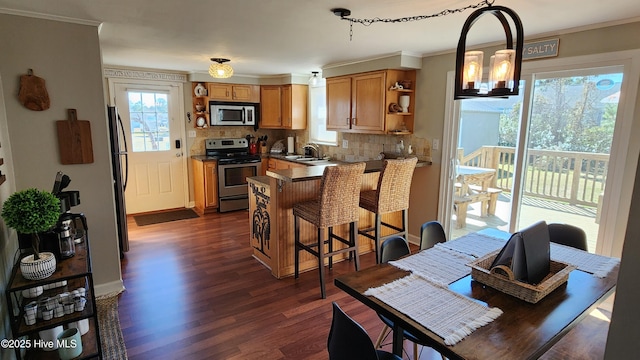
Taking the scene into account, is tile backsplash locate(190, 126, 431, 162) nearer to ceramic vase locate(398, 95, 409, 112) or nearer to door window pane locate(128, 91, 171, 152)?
ceramic vase locate(398, 95, 409, 112)

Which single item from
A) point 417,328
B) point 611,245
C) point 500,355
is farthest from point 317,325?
point 611,245

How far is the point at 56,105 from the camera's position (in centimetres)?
253

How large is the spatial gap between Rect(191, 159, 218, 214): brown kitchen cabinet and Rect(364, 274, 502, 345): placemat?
4.34 m

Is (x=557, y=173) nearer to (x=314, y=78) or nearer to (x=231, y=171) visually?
(x=314, y=78)

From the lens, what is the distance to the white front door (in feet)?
17.0

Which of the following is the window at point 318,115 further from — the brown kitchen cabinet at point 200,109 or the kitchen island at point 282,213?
the kitchen island at point 282,213

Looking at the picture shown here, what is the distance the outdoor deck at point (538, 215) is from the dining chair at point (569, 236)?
0.90 m

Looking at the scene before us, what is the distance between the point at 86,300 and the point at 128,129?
12.3ft

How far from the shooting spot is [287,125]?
19.5 feet

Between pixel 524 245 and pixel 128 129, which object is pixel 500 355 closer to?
pixel 524 245

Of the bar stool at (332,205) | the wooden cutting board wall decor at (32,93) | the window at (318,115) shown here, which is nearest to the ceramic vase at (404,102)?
→ the bar stool at (332,205)

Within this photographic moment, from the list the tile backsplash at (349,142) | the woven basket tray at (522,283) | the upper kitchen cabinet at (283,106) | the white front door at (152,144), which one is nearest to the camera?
the woven basket tray at (522,283)

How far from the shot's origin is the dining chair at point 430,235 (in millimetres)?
2254

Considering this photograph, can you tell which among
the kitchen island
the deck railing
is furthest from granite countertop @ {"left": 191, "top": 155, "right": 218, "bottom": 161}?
the deck railing
